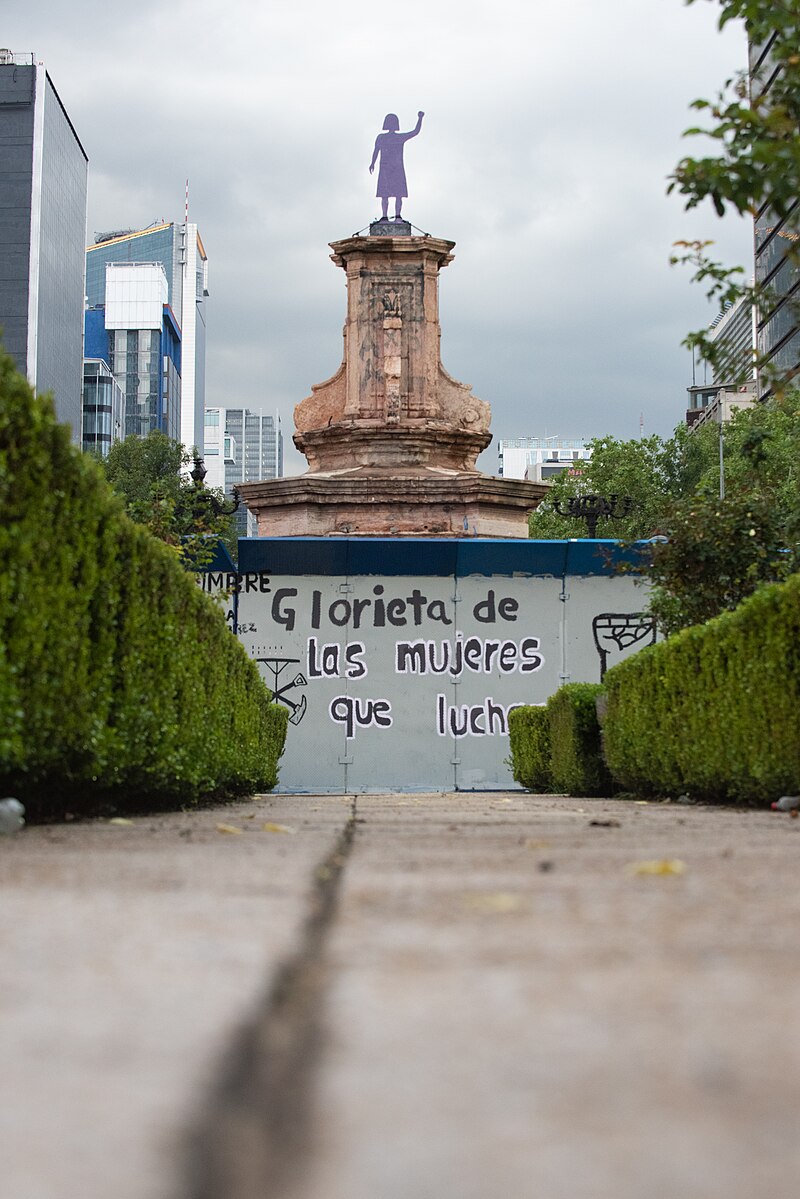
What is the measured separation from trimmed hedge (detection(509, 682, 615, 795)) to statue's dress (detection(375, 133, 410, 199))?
16.4 m

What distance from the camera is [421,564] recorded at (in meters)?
20.8

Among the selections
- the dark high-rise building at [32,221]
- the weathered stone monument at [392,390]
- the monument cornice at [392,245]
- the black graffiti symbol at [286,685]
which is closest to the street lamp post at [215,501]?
the weathered stone monument at [392,390]

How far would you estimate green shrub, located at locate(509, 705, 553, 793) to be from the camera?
17109mm

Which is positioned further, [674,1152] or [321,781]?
[321,781]

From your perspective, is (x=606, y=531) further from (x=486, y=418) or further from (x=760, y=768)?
(x=760, y=768)

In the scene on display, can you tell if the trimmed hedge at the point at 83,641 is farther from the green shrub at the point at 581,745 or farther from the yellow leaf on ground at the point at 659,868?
the green shrub at the point at 581,745

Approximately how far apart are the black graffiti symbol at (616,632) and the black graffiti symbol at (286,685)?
172 inches

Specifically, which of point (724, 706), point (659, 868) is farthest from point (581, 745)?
point (659, 868)

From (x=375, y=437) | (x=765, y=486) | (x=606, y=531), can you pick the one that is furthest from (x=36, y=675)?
(x=606, y=531)

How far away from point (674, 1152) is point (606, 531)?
2026 inches

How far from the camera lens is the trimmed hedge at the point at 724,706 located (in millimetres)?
7641

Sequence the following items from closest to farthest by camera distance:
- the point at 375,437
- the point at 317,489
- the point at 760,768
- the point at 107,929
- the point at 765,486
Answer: the point at 107,929
the point at 760,768
the point at 765,486
the point at 317,489
the point at 375,437

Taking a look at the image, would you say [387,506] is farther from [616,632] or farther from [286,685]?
[616,632]

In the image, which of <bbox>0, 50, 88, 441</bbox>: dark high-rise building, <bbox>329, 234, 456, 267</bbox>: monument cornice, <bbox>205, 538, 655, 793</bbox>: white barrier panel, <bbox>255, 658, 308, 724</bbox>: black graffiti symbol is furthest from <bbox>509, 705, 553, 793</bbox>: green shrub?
<bbox>0, 50, 88, 441</bbox>: dark high-rise building
